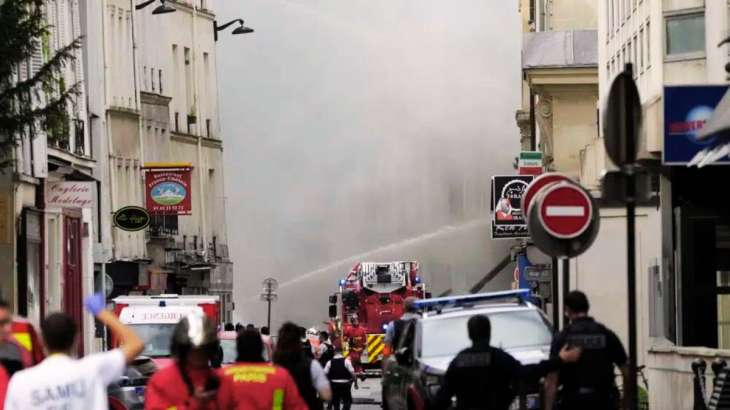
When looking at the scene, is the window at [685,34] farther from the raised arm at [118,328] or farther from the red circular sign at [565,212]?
the raised arm at [118,328]

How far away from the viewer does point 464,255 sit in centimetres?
8156

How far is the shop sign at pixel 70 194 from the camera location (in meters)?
42.5

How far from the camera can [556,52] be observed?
63.4 metres

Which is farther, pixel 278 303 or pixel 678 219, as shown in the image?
pixel 278 303

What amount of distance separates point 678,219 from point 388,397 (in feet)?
26.7

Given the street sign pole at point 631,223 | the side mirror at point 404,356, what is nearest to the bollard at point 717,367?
the side mirror at point 404,356

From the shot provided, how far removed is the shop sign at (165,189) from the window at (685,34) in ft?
72.8

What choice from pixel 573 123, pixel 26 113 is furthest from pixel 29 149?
pixel 573 123

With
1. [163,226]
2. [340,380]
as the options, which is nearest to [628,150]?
[340,380]

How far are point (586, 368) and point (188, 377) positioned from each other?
5.01 m

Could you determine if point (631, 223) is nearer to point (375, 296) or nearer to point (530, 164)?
point (530, 164)

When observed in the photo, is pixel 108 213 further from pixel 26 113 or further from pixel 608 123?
pixel 608 123

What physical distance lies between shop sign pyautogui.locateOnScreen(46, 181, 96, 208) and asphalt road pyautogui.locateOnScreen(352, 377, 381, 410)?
22.4 feet

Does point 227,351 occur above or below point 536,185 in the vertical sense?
below
